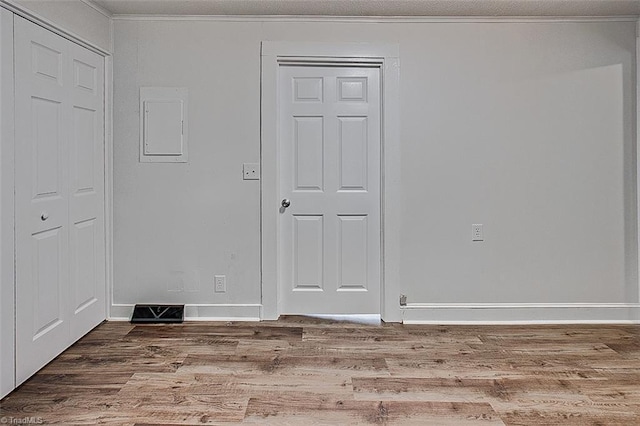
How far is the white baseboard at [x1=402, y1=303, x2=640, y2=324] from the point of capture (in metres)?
3.98

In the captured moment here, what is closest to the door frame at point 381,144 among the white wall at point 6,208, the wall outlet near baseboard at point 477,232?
the wall outlet near baseboard at point 477,232

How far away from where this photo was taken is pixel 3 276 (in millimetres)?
2641

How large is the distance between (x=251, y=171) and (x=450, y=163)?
1.43 meters

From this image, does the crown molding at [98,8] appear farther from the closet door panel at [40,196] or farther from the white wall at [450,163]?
the closet door panel at [40,196]

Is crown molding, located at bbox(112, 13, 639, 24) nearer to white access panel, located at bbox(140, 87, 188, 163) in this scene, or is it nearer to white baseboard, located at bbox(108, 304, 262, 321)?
white access panel, located at bbox(140, 87, 188, 163)

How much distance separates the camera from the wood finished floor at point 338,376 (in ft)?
8.18

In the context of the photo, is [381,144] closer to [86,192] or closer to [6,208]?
[86,192]

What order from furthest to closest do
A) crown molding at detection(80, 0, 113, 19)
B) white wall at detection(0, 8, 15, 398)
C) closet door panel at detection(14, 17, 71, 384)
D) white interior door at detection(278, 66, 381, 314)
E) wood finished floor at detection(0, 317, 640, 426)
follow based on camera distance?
white interior door at detection(278, 66, 381, 314) → crown molding at detection(80, 0, 113, 19) → closet door panel at detection(14, 17, 71, 384) → white wall at detection(0, 8, 15, 398) → wood finished floor at detection(0, 317, 640, 426)

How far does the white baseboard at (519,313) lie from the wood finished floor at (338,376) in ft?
0.40

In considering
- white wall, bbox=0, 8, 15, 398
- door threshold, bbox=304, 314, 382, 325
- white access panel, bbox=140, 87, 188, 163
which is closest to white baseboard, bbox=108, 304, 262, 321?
door threshold, bbox=304, 314, 382, 325

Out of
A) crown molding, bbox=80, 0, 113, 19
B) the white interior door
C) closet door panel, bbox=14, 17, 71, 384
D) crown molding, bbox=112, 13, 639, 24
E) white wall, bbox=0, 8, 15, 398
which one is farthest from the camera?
the white interior door

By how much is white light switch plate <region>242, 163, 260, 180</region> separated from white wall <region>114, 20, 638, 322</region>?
7 cm

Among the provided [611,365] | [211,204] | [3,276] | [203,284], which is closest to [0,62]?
[3,276]

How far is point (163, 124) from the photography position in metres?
3.96
